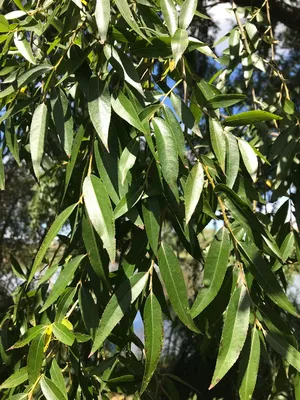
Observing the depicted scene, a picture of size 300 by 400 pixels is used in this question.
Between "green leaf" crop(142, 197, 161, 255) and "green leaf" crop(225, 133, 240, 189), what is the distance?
0.35 feet

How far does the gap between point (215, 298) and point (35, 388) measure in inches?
9.0

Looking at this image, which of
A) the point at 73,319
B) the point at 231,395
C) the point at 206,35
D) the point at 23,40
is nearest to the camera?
the point at 23,40

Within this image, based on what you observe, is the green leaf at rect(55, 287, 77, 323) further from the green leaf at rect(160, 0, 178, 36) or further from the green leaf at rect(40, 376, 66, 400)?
the green leaf at rect(160, 0, 178, 36)

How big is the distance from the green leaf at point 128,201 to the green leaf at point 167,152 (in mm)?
44

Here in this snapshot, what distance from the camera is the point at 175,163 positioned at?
1.83 ft

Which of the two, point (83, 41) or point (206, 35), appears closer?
point (83, 41)

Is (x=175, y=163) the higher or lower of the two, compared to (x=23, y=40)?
lower

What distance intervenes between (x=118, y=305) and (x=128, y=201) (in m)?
0.11

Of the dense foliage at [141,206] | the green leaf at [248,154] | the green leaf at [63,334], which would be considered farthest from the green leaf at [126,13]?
the green leaf at [63,334]

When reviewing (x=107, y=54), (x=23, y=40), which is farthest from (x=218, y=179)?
(x=23, y=40)

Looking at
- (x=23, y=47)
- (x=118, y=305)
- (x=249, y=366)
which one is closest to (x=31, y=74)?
(x=23, y=47)

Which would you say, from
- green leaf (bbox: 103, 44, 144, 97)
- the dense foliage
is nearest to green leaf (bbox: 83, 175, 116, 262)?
the dense foliage

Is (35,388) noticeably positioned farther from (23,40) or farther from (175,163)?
(23,40)

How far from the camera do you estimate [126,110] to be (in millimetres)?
565
